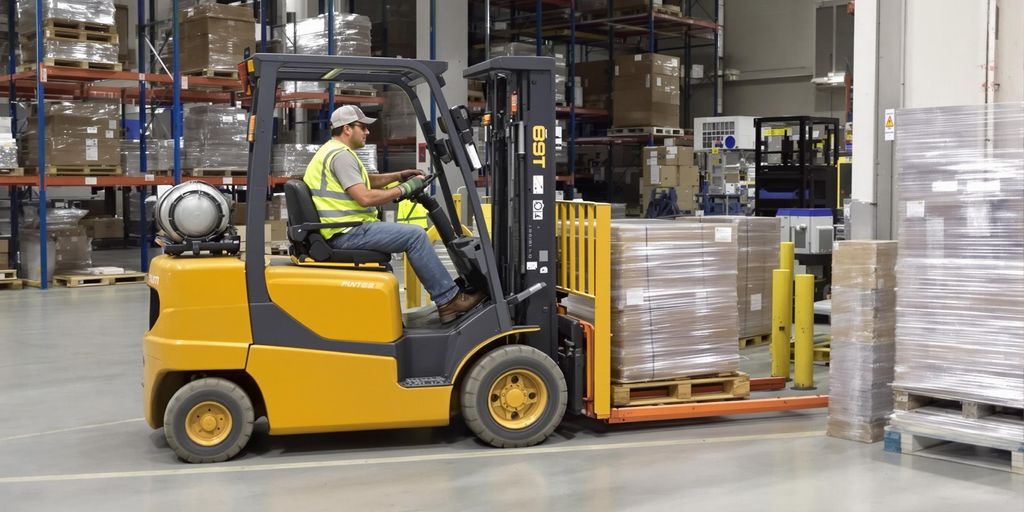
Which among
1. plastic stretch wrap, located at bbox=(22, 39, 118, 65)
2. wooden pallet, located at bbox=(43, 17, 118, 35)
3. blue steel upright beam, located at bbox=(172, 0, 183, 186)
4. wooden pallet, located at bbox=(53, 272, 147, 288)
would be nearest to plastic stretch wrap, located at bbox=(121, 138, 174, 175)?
blue steel upright beam, located at bbox=(172, 0, 183, 186)

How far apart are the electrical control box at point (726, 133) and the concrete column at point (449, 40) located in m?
4.91

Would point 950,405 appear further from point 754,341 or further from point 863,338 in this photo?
point 754,341

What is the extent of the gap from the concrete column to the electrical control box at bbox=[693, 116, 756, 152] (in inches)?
193

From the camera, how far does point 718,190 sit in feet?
67.0

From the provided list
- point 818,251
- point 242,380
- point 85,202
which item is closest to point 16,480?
point 242,380

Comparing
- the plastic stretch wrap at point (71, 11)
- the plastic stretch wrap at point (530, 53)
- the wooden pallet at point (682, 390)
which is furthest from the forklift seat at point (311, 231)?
the plastic stretch wrap at point (530, 53)

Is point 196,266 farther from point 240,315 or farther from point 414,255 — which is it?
point 414,255

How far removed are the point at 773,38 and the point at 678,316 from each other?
66.4 feet

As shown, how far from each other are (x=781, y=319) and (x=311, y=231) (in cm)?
318

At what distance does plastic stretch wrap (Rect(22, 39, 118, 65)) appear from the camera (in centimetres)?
1288

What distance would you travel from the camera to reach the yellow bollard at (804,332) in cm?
655

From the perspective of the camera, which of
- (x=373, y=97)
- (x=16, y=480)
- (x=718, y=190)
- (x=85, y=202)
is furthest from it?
(x=85, y=202)

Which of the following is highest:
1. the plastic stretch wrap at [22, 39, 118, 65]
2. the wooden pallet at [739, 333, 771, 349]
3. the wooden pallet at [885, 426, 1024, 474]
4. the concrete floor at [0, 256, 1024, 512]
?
the plastic stretch wrap at [22, 39, 118, 65]

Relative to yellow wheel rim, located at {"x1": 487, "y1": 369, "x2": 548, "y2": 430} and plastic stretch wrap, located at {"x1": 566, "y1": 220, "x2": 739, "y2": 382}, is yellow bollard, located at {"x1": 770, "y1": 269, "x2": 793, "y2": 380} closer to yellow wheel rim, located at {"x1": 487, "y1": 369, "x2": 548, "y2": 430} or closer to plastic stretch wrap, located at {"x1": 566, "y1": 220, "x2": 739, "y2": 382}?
plastic stretch wrap, located at {"x1": 566, "y1": 220, "x2": 739, "y2": 382}
